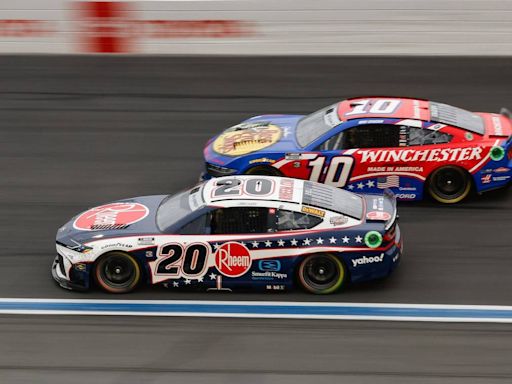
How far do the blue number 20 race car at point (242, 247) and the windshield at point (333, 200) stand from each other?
0.02 m

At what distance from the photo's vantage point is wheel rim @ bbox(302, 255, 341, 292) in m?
10.0

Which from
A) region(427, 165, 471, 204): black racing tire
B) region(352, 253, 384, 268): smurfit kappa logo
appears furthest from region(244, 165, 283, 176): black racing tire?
region(352, 253, 384, 268): smurfit kappa logo

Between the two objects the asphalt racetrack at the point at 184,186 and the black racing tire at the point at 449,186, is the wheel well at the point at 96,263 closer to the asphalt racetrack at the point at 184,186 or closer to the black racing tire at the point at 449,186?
the asphalt racetrack at the point at 184,186

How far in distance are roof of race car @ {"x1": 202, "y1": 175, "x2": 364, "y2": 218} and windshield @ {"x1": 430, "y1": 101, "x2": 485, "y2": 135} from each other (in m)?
2.55

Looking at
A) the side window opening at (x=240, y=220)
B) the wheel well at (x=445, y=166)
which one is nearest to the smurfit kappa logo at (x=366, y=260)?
the side window opening at (x=240, y=220)

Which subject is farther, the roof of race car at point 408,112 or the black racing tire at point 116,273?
the roof of race car at point 408,112

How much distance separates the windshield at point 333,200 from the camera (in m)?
10.2

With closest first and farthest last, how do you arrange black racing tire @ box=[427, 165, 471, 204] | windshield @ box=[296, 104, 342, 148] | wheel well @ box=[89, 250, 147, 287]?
wheel well @ box=[89, 250, 147, 287] < black racing tire @ box=[427, 165, 471, 204] < windshield @ box=[296, 104, 342, 148]

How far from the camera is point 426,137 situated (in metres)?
12.4

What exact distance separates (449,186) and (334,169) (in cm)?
168

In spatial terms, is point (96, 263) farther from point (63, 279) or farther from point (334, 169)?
point (334, 169)

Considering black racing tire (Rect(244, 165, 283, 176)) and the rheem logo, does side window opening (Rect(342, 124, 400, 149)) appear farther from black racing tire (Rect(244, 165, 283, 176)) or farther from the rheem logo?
the rheem logo

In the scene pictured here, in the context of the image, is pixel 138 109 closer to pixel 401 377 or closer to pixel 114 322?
pixel 114 322
